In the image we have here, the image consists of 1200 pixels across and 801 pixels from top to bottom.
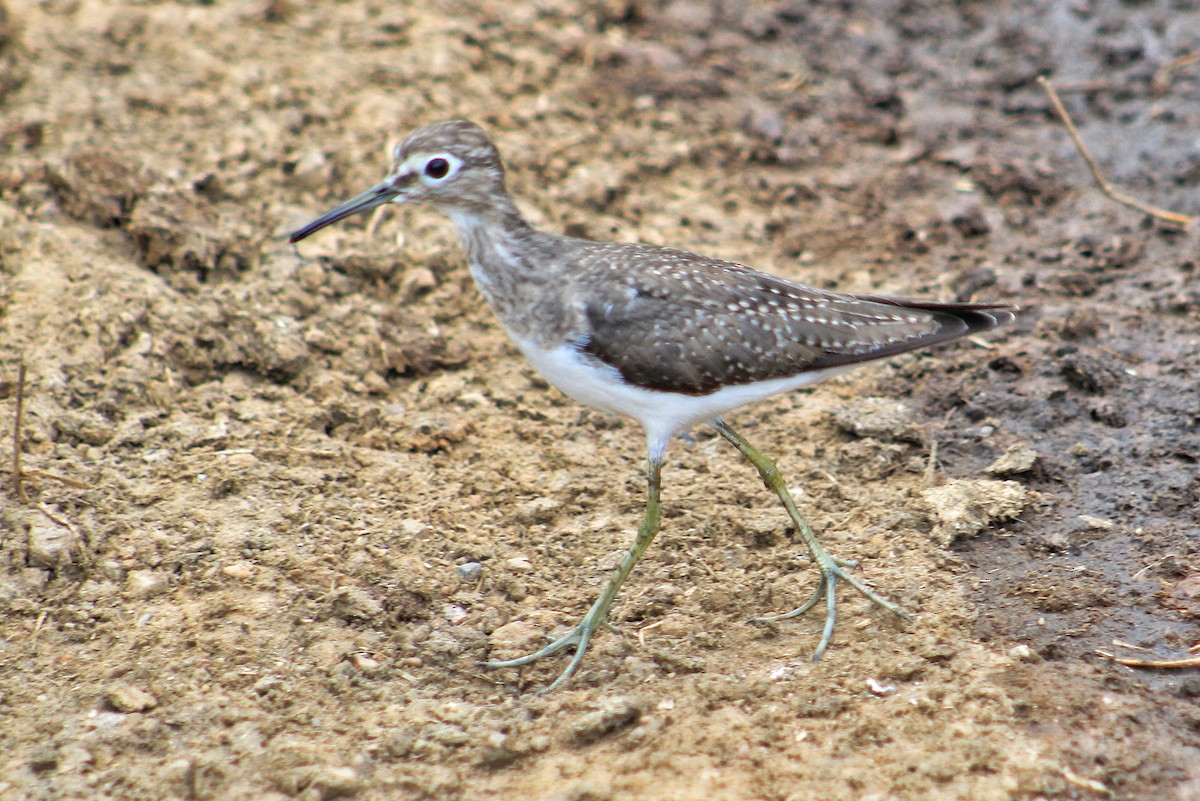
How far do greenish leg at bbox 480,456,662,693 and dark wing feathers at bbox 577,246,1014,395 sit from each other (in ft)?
1.60

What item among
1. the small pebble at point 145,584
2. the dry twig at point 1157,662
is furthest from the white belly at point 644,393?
the small pebble at point 145,584

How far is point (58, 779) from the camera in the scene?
Answer: 387 cm

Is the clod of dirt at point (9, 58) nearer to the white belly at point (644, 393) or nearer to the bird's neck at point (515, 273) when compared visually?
the bird's neck at point (515, 273)

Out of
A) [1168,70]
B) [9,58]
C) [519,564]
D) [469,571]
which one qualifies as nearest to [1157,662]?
[519,564]

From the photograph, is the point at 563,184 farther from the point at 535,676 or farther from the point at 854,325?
the point at 535,676

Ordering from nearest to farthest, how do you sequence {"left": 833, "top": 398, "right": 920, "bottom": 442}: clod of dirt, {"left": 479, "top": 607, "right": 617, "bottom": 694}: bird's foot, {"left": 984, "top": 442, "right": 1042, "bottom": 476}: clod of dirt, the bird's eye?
{"left": 479, "top": 607, "right": 617, "bottom": 694}: bird's foot → the bird's eye → {"left": 984, "top": 442, "right": 1042, "bottom": 476}: clod of dirt → {"left": 833, "top": 398, "right": 920, "bottom": 442}: clod of dirt

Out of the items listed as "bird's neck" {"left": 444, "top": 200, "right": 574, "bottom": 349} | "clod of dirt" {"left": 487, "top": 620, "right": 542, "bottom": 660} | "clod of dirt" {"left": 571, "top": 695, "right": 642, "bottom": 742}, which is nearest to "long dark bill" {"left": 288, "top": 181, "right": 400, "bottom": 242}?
"bird's neck" {"left": 444, "top": 200, "right": 574, "bottom": 349}

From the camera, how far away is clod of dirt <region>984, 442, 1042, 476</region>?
5.50 metres

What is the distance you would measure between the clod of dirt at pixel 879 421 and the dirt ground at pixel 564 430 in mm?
21

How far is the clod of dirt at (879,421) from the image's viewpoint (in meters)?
5.88

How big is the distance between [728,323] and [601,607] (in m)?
1.35

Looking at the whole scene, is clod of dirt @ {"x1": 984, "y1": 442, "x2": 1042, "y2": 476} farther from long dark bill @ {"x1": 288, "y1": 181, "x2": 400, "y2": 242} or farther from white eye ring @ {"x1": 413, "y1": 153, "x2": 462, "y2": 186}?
long dark bill @ {"x1": 288, "y1": 181, "x2": 400, "y2": 242}

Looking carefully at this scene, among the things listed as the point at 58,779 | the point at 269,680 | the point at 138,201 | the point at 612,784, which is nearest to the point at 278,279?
the point at 138,201

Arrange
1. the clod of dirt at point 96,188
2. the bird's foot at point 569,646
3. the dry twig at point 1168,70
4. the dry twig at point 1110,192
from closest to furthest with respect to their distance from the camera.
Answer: the bird's foot at point 569,646, the clod of dirt at point 96,188, the dry twig at point 1110,192, the dry twig at point 1168,70
